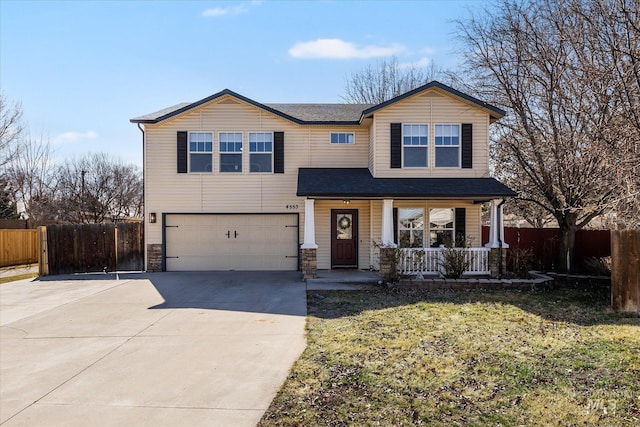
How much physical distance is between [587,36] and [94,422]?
491 inches

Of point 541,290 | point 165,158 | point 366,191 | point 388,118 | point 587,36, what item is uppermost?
point 587,36

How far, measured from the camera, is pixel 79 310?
9312 millimetres


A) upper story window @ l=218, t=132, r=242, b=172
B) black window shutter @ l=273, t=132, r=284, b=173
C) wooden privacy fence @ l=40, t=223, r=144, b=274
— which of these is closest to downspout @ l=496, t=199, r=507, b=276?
black window shutter @ l=273, t=132, r=284, b=173

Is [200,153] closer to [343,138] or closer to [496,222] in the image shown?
[343,138]

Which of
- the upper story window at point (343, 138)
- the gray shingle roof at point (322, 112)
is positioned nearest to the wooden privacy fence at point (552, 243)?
the upper story window at point (343, 138)

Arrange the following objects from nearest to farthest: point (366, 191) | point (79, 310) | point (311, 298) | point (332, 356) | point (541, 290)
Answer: point (332, 356), point (79, 310), point (311, 298), point (541, 290), point (366, 191)

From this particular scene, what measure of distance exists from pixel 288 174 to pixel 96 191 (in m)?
21.8

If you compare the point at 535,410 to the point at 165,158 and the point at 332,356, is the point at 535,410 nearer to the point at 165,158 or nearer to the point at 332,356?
the point at 332,356

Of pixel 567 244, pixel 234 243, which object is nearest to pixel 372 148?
pixel 234 243

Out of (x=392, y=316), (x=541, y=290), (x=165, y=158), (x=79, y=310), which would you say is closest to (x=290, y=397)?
(x=392, y=316)

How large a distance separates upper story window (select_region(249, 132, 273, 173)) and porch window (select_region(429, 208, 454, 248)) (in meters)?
5.83

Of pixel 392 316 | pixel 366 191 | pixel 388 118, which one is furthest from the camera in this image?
pixel 388 118

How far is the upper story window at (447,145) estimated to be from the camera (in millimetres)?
14070

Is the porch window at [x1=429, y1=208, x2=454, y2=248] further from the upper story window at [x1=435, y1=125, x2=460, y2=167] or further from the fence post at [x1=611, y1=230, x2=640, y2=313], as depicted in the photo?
the fence post at [x1=611, y1=230, x2=640, y2=313]
